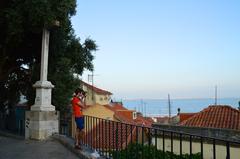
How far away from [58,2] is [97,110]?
34.6 meters

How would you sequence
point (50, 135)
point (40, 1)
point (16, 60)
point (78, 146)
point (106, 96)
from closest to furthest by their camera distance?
point (78, 146) → point (50, 135) → point (40, 1) → point (16, 60) → point (106, 96)

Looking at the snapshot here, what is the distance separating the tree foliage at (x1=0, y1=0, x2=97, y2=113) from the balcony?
528 centimetres

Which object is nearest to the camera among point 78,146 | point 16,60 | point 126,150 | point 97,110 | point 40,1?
point 126,150

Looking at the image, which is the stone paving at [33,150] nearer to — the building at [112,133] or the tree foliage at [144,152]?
the building at [112,133]

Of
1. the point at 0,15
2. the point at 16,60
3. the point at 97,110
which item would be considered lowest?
the point at 97,110

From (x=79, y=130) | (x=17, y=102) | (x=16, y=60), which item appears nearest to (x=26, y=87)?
(x=16, y=60)

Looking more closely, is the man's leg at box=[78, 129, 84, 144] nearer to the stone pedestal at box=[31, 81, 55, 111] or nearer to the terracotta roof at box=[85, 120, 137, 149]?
the terracotta roof at box=[85, 120, 137, 149]

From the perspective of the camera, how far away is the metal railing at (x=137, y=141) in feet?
18.2

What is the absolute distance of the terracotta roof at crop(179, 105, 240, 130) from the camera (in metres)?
23.7

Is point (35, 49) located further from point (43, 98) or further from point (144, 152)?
point (144, 152)

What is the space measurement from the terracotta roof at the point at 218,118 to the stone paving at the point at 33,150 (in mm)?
15163

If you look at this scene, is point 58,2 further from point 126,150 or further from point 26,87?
point 126,150

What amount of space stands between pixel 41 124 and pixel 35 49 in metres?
5.91

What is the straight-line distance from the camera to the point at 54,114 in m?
12.0
